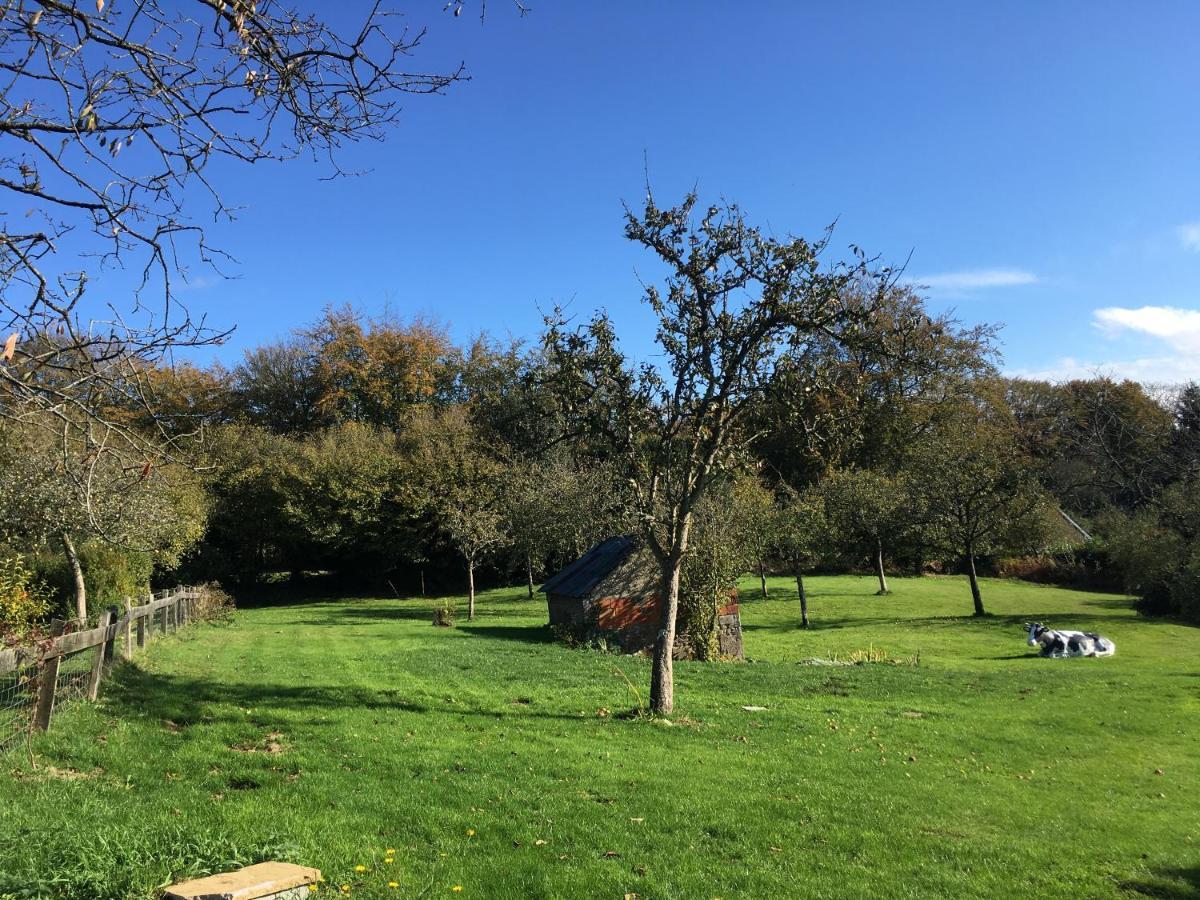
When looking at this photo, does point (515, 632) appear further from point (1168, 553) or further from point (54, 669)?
point (1168, 553)

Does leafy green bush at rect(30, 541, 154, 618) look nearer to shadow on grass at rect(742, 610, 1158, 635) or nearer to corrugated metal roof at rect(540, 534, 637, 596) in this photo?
corrugated metal roof at rect(540, 534, 637, 596)

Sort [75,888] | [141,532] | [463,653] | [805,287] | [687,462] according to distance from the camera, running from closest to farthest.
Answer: [75,888], [805,287], [687,462], [463,653], [141,532]

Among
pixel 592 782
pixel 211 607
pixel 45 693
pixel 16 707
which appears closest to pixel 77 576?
pixel 211 607

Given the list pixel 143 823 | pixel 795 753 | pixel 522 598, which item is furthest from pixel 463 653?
pixel 522 598

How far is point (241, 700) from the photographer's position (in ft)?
36.0

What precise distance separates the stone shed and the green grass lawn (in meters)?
3.48

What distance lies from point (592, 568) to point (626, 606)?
75.5 inches

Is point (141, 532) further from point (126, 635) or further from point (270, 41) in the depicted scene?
point (270, 41)

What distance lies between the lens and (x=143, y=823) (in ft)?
17.7

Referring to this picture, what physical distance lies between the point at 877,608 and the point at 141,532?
30.3m

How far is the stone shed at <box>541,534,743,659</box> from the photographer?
2133 centimetres

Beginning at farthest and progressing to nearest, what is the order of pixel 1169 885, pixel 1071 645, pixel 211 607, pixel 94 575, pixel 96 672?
pixel 1071 645, pixel 211 607, pixel 94 575, pixel 96 672, pixel 1169 885

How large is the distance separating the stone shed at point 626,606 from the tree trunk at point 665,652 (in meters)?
9.03

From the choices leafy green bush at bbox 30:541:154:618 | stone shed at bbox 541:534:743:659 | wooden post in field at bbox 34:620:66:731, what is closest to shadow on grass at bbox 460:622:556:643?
stone shed at bbox 541:534:743:659
